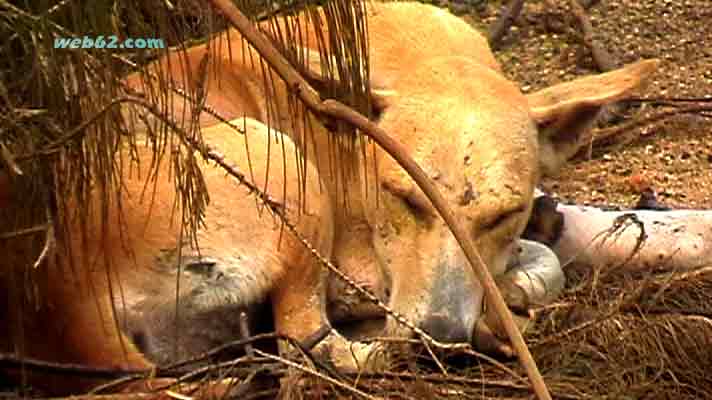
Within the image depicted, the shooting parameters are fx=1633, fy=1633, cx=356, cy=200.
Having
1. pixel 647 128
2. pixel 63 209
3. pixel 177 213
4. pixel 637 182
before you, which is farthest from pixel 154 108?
pixel 647 128

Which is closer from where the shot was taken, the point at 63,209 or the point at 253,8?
the point at 253,8

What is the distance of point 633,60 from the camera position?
6.81 meters

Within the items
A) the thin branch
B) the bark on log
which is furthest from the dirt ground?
the bark on log

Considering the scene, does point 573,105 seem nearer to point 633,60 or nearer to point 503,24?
point 633,60

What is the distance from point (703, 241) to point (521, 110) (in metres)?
0.76

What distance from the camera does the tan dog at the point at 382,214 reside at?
11.3 ft

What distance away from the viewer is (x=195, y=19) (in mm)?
2967

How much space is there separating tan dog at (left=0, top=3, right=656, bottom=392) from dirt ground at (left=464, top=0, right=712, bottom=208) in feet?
3.21

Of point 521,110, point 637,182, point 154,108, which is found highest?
point 154,108

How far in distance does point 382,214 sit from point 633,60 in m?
2.94

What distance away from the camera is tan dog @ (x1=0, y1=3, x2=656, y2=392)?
3.45 m

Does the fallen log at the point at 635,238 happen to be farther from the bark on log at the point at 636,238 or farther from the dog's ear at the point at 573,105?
the dog's ear at the point at 573,105

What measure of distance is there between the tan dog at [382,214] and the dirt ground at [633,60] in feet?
3.21

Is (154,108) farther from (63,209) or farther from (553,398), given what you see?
(553,398)
